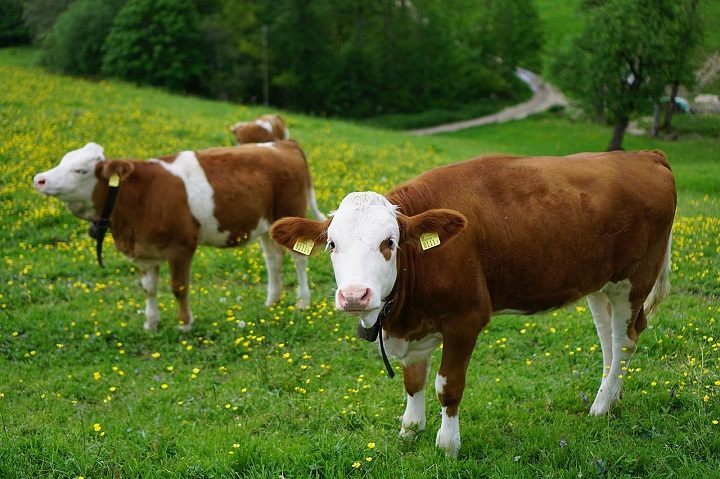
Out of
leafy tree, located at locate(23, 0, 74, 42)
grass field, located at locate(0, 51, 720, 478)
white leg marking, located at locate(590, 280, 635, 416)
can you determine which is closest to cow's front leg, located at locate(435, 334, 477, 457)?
grass field, located at locate(0, 51, 720, 478)

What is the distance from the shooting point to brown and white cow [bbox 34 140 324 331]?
8.55 meters

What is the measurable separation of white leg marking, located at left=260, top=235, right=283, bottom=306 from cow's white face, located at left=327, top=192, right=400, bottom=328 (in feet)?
16.0

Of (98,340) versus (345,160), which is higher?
(98,340)

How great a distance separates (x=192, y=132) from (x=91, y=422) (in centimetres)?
1630

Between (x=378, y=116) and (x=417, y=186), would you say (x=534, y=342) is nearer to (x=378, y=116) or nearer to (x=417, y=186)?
(x=417, y=186)

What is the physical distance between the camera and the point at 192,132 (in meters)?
21.5

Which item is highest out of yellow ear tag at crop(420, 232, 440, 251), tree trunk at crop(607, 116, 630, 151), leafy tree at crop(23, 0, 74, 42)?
yellow ear tag at crop(420, 232, 440, 251)

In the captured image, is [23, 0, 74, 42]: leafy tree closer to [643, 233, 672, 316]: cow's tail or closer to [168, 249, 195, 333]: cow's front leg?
[168, 249, 195, 333]: cow's front leg

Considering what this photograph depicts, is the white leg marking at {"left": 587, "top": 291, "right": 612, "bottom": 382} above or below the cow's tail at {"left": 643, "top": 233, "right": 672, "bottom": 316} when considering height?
below

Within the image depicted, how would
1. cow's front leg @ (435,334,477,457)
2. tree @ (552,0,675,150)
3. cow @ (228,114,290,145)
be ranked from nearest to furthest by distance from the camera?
cow's front leg @ (435,334,477,457)
cow @ (228,114,290,145)
tree @ (552,0,675,150)

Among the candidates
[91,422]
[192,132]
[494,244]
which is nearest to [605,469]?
[494,244]

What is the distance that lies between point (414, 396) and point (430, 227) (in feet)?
5.22

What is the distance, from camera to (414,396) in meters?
5.69

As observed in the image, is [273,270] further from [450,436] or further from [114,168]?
[450,436]
